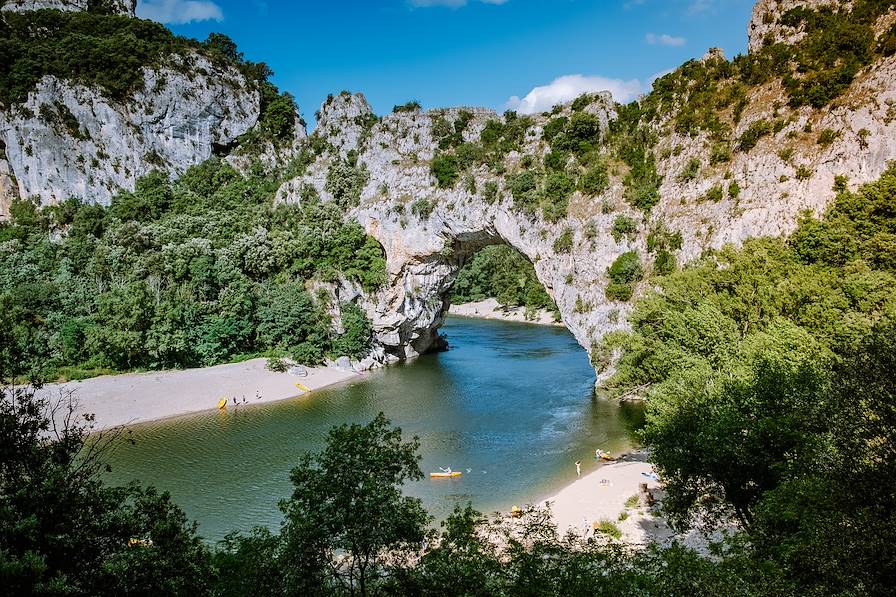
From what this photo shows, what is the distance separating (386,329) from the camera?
47.1 m

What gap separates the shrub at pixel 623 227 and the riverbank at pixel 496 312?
31782mm

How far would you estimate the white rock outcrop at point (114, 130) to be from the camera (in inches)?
2057

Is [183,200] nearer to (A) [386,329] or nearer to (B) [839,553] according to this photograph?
(A) [386,329]

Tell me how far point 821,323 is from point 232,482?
82.7ft

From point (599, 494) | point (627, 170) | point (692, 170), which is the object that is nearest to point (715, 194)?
point (692, 170)

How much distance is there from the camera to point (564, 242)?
1438 inches

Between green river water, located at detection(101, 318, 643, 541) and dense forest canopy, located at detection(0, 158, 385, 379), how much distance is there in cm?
838

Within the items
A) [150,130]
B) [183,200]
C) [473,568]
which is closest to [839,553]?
[473,568]

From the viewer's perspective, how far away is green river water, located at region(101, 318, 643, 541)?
22.8m

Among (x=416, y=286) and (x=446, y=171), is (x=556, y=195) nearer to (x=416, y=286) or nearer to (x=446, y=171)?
(x=446, y=171)

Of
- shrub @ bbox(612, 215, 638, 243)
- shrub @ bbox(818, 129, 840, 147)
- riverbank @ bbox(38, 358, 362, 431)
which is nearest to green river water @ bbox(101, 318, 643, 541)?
riverbank @ bbox(38, 358, 362, 431)

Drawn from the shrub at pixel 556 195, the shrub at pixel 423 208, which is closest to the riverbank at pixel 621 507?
the shrub at pixel 556 195

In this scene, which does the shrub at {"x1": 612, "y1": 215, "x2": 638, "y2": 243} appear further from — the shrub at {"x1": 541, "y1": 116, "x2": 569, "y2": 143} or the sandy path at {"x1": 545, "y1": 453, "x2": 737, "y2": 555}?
the sandy path at {"x1": 545, "y1": 453, "x2": 737, "y2": 555}

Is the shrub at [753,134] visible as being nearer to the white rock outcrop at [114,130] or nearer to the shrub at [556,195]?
the shrub at [556,195]
